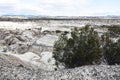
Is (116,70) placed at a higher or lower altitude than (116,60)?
higher

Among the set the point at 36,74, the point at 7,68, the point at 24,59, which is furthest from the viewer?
the point at 24,59

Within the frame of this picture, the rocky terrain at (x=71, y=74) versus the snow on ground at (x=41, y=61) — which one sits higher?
the rocky terrain at (x=71, y=74)

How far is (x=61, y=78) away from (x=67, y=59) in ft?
19.8

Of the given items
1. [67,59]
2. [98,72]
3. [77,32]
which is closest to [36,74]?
[98,72]

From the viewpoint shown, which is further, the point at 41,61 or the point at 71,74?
the point at 41,61

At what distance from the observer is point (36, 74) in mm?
12680

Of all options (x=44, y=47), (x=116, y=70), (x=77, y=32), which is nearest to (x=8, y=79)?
(x=116, y=70)

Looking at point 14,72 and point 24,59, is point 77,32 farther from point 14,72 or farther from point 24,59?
point 14,72

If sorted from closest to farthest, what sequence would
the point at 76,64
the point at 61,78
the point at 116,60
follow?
1. the point at 61,78
2. the point at 76,64
3. the point at 116,60

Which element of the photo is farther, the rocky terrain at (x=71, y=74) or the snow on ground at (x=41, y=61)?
the snow on ground at (x=41, y=61)

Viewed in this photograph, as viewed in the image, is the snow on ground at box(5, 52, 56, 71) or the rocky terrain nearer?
the rocky terrain

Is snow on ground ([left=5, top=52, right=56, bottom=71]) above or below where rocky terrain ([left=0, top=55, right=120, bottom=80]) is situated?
below

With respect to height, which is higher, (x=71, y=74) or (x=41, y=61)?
(x=71, y=74)

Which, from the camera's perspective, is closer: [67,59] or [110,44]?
[67,59]
